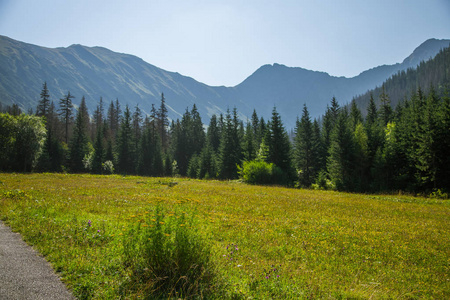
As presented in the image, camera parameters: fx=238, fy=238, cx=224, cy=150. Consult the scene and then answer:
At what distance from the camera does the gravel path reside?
4.36 m

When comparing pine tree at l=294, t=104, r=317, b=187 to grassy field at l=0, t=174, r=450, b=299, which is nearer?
grassy field at l=0, t=174, r=450, b=299

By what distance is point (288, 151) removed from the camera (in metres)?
54.2

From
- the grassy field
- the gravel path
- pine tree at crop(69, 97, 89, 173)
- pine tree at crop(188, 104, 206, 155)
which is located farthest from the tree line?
the gravel path

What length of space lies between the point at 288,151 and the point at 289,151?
0.50 meters

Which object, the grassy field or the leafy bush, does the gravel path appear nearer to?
the grassy field

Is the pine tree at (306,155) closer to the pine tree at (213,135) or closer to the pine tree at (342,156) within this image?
the pine tree at (342,156)

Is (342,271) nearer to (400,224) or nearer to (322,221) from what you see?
(322,221)

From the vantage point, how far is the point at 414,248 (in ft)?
28.5

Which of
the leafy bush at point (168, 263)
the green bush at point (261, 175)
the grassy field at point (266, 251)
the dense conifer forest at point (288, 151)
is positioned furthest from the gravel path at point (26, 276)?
the dense conifer forest at point (288, 151)

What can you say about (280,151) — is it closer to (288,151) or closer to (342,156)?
(288,151)

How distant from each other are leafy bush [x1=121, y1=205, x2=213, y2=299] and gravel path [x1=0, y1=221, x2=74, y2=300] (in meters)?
1.30

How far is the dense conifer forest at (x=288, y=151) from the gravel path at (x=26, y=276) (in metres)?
36.3

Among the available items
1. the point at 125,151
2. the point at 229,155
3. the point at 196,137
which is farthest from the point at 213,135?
the point at 125,151

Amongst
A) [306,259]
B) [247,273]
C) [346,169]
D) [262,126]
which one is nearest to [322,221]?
[306,259]
